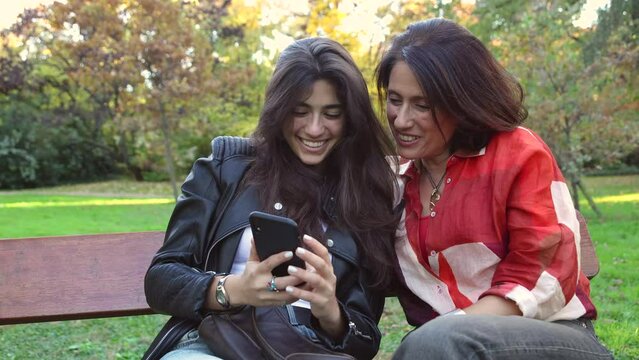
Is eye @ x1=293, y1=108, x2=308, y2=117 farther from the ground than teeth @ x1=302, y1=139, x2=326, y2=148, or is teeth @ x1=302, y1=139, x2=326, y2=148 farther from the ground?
eye @ x1=293, y1=108, x2=308, y2=117

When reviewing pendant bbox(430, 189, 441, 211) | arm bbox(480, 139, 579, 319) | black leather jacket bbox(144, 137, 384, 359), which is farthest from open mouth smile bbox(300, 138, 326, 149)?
arm bbox(480, 139, 579, 319)

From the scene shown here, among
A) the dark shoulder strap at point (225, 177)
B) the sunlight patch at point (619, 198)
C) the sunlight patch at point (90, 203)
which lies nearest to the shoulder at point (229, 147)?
the dark shoulder strap at point (225, 177)

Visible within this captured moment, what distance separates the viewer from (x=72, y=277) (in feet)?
9.42

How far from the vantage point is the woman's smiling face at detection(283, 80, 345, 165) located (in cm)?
266

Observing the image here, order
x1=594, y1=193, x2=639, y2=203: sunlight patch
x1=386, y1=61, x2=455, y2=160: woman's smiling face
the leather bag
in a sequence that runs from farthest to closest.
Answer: x1=594, y1=193, x2=639, y2=203: sunlight patch < x1=386, y1=61, x2=455, y2=160: woman's smiling face < the leather bag

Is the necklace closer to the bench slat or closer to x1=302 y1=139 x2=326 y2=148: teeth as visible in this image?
x1=302 y1=139 x2=326 y2=148: teeth

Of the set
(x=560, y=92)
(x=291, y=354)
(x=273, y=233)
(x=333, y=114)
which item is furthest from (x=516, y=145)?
(x=560, y=92)

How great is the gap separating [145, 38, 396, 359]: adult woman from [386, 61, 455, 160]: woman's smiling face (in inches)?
7.1

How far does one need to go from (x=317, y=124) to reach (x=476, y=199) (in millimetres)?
641

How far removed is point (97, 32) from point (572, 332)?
14.0 metres

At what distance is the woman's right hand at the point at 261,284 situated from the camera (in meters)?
2.13

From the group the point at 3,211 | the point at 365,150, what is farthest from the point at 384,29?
the point at 365,150

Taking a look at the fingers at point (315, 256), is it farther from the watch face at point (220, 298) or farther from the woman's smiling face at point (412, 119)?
the woman's smiling face at point (412, 119)

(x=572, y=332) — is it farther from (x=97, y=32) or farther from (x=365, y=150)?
(x=97, y=32)
